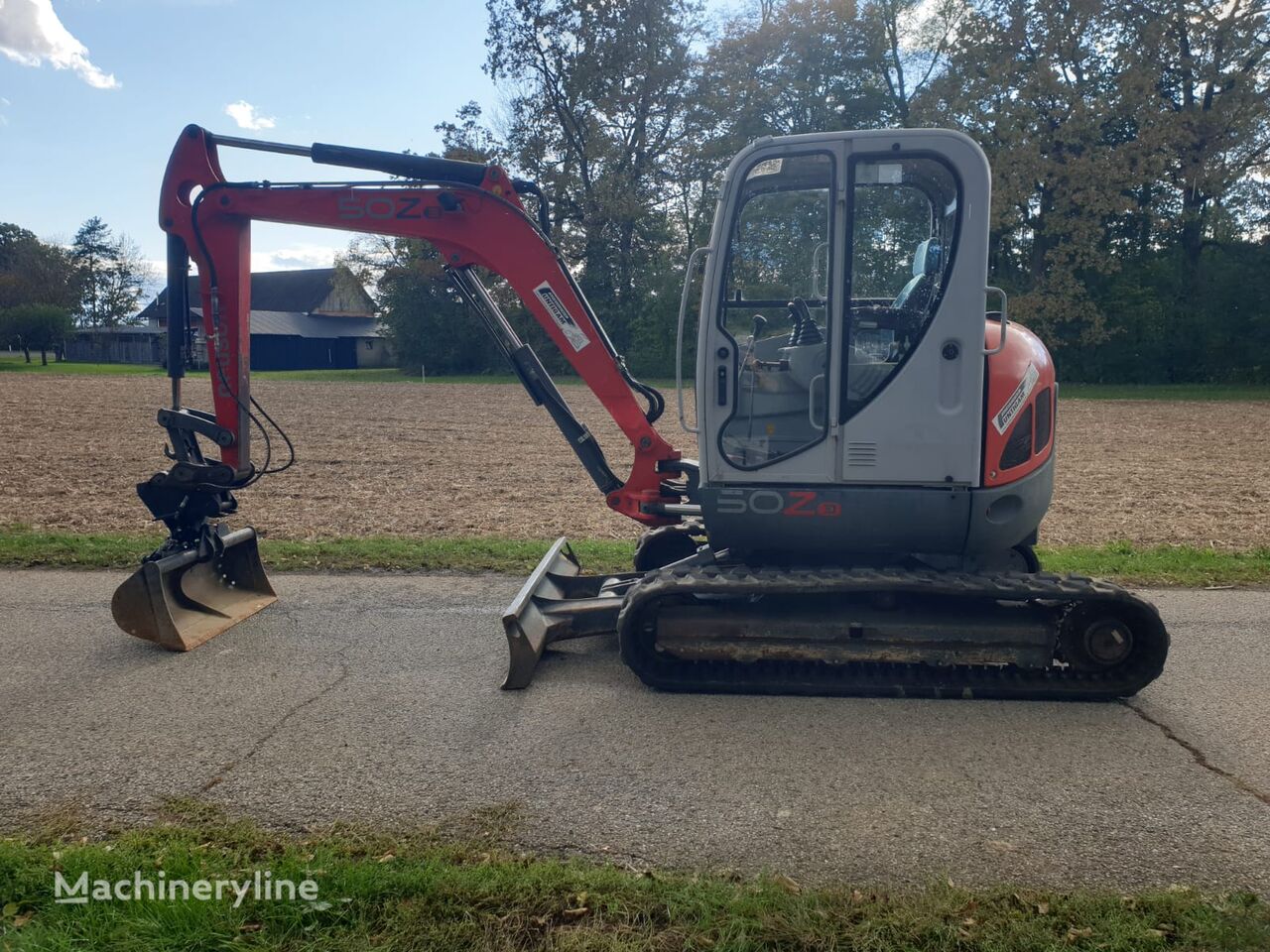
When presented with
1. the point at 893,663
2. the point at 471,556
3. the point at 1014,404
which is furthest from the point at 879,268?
the point at 471,556

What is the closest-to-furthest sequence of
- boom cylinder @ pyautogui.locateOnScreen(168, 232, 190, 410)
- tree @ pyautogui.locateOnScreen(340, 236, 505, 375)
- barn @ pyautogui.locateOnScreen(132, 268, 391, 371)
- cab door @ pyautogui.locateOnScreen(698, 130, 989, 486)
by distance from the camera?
1. cab door @ pyautogui.locateOnScreen(698, 130, 989, 486)
2. boom cylinder @ pyautogui.locateOnScreen(168, 232, 190, 410)
3. tree @ pyautogui.locateOnScreen(340, 236, 505, 375)
4. barn @ pyautogui.locateOnScreen(132, 268, 391, 371)

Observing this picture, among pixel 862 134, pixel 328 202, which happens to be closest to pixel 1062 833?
pixel 862 134

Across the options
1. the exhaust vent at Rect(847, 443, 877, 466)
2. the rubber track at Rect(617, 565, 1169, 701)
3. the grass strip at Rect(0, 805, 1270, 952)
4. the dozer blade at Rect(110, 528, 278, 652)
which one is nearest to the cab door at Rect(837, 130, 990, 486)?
the exhaust vent at Rect(847, 443, 877, 466)

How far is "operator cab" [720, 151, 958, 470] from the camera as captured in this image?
5.13 metres

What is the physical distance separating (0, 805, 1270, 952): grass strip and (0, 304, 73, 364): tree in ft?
195

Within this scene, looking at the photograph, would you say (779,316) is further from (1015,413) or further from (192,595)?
(192,595)

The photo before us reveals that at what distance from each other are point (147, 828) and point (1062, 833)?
3573mm

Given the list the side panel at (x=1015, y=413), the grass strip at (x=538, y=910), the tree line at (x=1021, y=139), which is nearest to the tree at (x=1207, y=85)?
the tree line at (x=1021, y=139)

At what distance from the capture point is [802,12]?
37.6 meters

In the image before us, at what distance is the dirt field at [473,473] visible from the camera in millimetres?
9953

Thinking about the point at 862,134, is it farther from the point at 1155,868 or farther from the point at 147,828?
the point at 147,828

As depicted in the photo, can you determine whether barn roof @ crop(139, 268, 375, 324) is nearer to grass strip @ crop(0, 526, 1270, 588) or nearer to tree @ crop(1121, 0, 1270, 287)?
tree @ crop(1121, 0, 1270, 287)

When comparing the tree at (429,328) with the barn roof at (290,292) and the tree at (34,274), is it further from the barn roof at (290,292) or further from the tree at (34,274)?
the tree at (34,274)

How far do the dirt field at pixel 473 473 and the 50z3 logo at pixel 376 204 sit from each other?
4.00m
